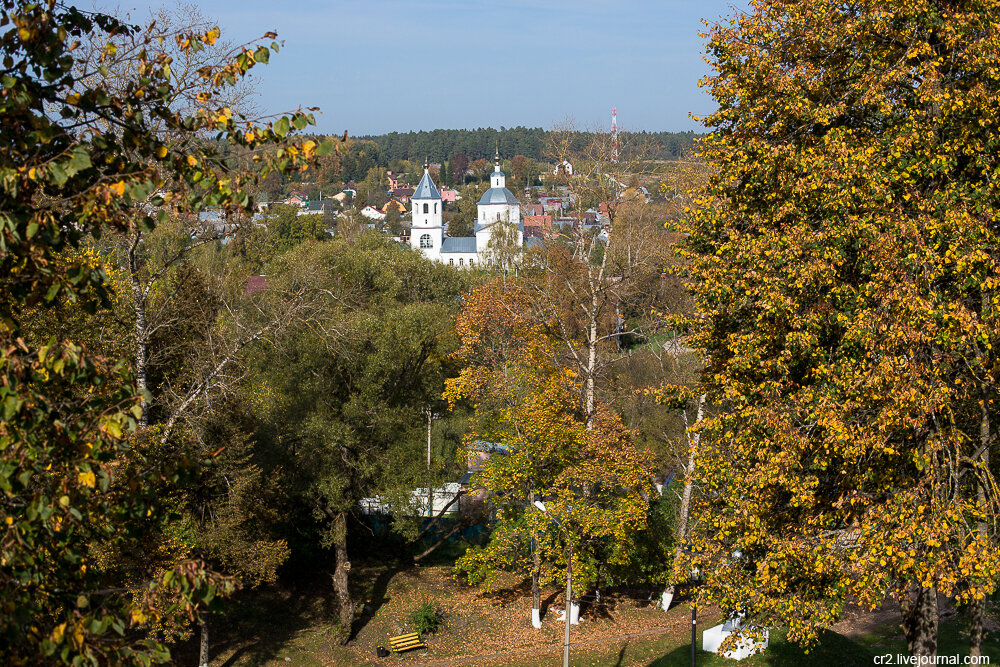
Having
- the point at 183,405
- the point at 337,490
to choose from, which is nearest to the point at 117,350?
the point at 183,405

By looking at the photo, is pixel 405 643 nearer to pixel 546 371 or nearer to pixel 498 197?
pixel 546 371

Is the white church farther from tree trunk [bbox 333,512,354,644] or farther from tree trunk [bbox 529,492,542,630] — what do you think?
tree trunk [bbox 529,492,542,630]

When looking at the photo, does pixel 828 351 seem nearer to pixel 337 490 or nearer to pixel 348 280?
pixel 337 490

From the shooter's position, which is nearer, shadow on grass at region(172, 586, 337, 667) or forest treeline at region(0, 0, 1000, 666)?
forest treeline at region(0, 0, 1000, 666)

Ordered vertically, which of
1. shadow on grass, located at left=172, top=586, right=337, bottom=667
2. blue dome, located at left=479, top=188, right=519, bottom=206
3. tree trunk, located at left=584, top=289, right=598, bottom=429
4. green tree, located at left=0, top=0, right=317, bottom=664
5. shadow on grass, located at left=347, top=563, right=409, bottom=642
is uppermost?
blue dome, located at left=479, top=188, right=519, bottom=206

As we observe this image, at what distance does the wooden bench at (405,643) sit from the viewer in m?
19.2

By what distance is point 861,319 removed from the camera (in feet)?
29.6

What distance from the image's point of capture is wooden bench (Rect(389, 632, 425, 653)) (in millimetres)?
19234

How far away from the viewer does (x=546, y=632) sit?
67.4 feet

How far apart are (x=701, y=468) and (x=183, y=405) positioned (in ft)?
27.3

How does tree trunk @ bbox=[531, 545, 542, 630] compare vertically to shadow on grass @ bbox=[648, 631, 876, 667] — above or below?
below

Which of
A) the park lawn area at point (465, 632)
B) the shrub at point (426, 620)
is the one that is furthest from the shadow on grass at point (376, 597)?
the shrub at point (426, 620)

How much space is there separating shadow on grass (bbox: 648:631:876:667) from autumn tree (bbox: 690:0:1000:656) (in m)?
4.46

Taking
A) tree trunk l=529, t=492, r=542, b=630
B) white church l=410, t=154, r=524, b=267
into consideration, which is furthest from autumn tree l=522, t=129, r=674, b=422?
white church l=410, t=154, r=524, b=267
